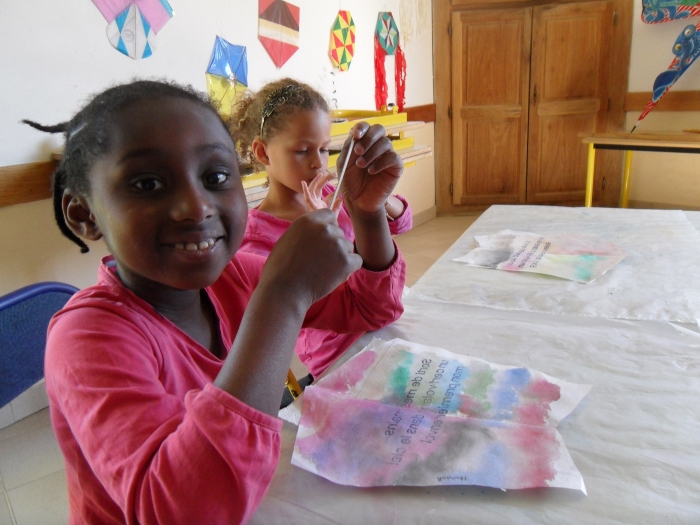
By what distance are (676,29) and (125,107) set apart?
396cm

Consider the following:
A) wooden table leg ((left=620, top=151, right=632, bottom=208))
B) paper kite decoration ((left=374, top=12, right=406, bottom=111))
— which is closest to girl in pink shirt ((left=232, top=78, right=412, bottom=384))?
paper kite decoration ((left=374, top=12, right=406, bottom=111))

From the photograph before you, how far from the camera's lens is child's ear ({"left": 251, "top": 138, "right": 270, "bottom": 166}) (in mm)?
1358

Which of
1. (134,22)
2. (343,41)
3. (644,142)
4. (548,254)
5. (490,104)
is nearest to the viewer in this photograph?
(548,254)

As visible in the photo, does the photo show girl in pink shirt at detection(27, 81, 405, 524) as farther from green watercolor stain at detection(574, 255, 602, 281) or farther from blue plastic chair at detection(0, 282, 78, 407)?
green watercolor stain at detection(574, 255, 602, 281)

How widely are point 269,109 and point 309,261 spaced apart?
88 cm

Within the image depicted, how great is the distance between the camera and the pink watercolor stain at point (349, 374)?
694 millimetres

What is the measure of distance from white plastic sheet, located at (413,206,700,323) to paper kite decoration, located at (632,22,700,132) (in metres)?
2.58

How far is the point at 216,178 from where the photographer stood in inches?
24.3

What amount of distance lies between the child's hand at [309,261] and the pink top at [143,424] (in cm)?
14

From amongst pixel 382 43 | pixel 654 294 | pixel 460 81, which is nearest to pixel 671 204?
pixel 460 81

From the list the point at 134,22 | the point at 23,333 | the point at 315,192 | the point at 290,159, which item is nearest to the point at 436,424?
the point at 23,333

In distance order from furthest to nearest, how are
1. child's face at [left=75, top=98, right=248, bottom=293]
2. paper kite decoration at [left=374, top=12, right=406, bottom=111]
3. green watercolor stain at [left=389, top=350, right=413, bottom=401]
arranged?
paper kite decoration at [left=374, top=12, right=406, bottom=111]
green watercolor stain at [left=389, top=350, right=413, bottom=401]
child's face at [left=75, top=98, right=248, bottom=293]

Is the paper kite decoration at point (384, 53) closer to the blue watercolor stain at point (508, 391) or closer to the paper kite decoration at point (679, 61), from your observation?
the paper kite decoration at point (679, 61)

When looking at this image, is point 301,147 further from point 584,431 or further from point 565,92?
point 565,92
